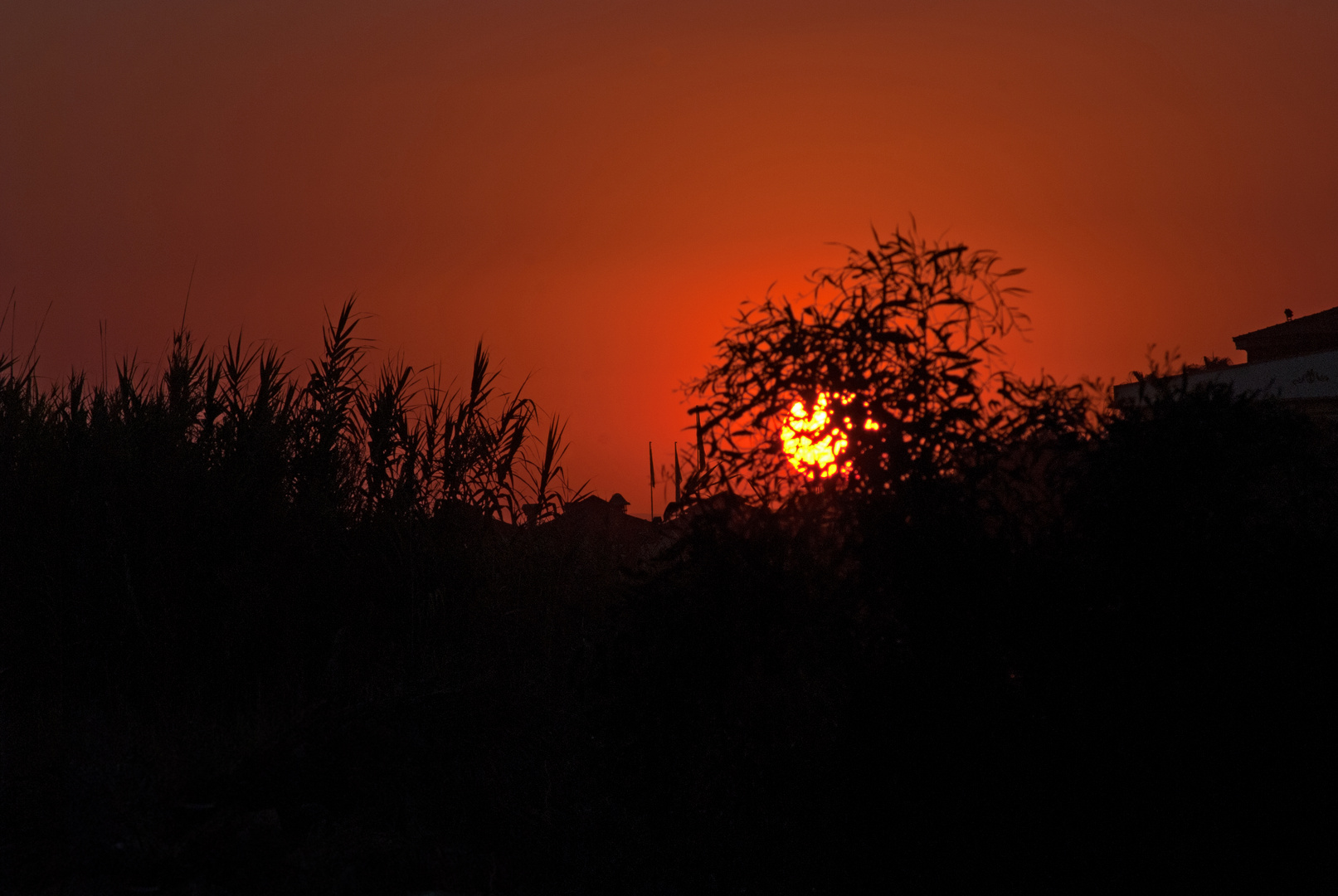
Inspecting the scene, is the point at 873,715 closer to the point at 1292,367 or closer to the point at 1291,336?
the point at 1292,367

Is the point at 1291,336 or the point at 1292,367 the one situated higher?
the point at 1291,336

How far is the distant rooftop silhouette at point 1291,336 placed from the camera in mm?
40969

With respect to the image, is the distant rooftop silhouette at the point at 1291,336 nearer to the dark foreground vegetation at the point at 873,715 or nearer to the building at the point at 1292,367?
the building at the point at 1292,367

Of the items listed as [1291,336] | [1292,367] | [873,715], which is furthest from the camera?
[1291,336]

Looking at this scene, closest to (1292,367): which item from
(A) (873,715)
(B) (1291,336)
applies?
(B) (1291,336)

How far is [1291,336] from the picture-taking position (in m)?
41.7

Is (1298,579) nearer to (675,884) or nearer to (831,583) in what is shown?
(831,583)

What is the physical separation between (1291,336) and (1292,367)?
16.6 m

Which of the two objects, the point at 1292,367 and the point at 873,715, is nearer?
the point at 873,715

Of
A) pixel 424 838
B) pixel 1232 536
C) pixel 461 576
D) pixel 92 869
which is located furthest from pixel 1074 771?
pixel 461 576

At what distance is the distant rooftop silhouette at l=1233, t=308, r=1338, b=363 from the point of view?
41.0 meters

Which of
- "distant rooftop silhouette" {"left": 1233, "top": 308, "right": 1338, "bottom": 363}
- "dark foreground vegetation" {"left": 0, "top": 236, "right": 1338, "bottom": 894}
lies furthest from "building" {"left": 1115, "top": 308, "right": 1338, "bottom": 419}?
"dark foreground vegetation" {"left": 0, "top": 236, "right": 1338, "bottom": 894}

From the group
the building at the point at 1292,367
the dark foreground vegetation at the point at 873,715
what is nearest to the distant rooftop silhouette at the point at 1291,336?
Answer: the building at the point at 1292,367

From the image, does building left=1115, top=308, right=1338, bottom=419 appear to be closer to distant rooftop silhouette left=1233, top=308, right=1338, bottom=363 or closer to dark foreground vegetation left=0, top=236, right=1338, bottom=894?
distant rooftop silhouette left=1233, top=308, right=1338, bottom=363
